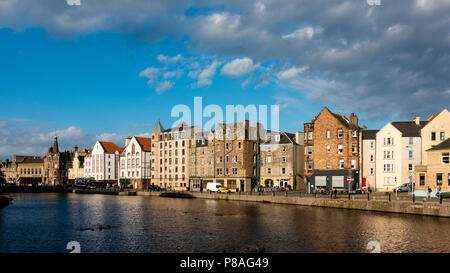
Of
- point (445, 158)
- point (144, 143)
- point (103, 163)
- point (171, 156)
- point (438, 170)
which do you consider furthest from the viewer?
point (103, 163)

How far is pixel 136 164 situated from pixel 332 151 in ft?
233

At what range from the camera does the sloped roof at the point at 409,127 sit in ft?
244

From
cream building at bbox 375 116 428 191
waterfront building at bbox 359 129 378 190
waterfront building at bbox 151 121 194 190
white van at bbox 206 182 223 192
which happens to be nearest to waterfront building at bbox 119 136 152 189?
waterfront building at bbox 151 121 194 190

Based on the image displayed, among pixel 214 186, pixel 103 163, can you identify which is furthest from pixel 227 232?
pixel 103 163

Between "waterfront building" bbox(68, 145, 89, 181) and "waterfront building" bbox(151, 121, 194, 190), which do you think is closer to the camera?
"waterfront building" bbox(151, 121, 194, 190)

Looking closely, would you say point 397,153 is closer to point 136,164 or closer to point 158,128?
point 158,128

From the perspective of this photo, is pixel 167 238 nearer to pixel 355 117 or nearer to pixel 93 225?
pixel 93 225

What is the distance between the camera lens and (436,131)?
70812 millimetres

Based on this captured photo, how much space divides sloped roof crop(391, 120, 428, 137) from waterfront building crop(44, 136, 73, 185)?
13075 centimetres

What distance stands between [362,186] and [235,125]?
113 ft

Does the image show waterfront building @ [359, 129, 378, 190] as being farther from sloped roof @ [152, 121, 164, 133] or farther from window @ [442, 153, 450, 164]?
sloped roof @ [152, 121, 164, 133]

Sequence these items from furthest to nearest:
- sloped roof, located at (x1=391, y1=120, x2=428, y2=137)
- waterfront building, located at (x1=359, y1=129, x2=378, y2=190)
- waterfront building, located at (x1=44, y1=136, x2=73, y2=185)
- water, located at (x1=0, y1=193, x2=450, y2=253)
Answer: waterfront building, located at (x1=44, y1=136, x2=73, y2=185) → waterfront building, located at (x1=359, y1=129, x2=378, y2=190) → sloped roof, located at (x1=391, y1=120, x2=428, y2=137) → water, located at (x1=0, y1=193, x2=450, y2=253)

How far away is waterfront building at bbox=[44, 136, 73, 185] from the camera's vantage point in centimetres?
16288

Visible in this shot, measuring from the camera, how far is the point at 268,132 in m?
103
